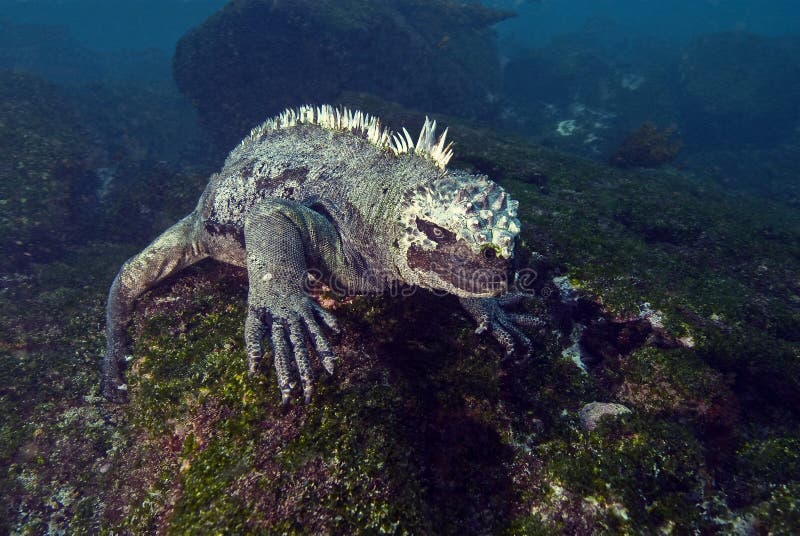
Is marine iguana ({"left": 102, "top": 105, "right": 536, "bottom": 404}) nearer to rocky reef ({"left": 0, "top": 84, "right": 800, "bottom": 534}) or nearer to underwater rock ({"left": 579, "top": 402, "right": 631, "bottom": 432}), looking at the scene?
rocky reef ({"left": 0, "top": 84, "right": 800, "bottom": 534})

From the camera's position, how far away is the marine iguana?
3059 mm

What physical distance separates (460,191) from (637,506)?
2587 millimetres

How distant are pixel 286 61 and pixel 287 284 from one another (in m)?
19.2

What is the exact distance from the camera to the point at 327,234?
421 centimetres

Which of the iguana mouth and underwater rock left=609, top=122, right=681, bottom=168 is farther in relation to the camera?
underwater rock left=609, top=122, right=681, bottom=168

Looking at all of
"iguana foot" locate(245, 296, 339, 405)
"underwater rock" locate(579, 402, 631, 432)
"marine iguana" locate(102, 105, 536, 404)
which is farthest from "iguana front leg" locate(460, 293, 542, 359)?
"iguana foot" locate(245, 296, 339, 405)

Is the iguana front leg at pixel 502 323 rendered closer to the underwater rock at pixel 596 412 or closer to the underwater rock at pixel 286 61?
the underwater rock at pixel 596 412

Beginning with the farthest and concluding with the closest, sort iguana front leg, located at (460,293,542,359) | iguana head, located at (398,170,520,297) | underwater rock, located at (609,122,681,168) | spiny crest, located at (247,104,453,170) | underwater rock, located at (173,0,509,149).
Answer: underwater rock, located at (173,0,509,149) < underwater rock, located at (609,122,681,168) < iguana front leg, located at (460,293,542,359) < spiny crest, located at (247,104,453,170) < iguana head, located at (398,170,520,297)

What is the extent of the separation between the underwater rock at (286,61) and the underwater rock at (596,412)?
62.5ft

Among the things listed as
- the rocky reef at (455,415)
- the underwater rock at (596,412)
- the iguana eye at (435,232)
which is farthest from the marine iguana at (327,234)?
the underwater rock at (596,412)

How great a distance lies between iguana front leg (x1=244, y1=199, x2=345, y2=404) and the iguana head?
1096mm

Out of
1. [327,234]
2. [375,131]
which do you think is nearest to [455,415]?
[327,234]

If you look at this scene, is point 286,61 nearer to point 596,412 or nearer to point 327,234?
point 327,234

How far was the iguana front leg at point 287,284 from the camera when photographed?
10.4 ft
